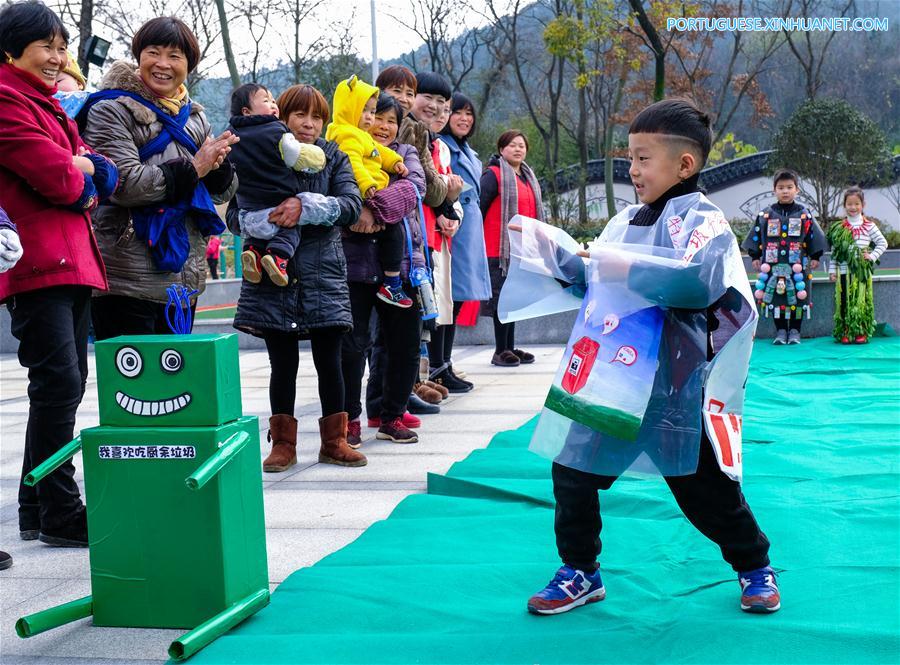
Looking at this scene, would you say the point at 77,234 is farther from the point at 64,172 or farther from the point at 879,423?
the point at 879,423

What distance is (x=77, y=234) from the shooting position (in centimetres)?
347

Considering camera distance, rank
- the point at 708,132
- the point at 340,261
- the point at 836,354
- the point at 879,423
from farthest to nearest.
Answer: the point at 836,354, the point at 879,423, the point at 340,261, the point at 708,132

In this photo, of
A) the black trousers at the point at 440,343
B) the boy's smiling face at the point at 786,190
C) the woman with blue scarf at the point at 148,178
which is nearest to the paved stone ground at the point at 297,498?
the black trousers at the point at 440,343

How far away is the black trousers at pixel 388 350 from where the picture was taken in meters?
5.16

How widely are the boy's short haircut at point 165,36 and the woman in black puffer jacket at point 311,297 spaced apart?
76 centimetres

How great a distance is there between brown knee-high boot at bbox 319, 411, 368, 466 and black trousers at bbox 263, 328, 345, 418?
0.35 feet

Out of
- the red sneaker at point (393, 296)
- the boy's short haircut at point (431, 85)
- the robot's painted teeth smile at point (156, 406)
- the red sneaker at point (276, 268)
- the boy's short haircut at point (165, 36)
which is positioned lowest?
the robot's painted teeth smile at point (156, 406)

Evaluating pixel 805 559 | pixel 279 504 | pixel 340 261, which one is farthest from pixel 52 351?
pixel 805 559

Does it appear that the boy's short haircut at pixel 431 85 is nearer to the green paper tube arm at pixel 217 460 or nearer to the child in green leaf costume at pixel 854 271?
the green paper tube arm at pixel 217 460

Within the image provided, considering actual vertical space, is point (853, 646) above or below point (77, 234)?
below

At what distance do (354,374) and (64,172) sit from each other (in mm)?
2135

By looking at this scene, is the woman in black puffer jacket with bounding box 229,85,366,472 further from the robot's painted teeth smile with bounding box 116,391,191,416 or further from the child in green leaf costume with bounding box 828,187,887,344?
the child in green leaf costume with bounding box 828,187,887,344

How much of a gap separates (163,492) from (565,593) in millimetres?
1123

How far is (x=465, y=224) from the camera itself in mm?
6746
